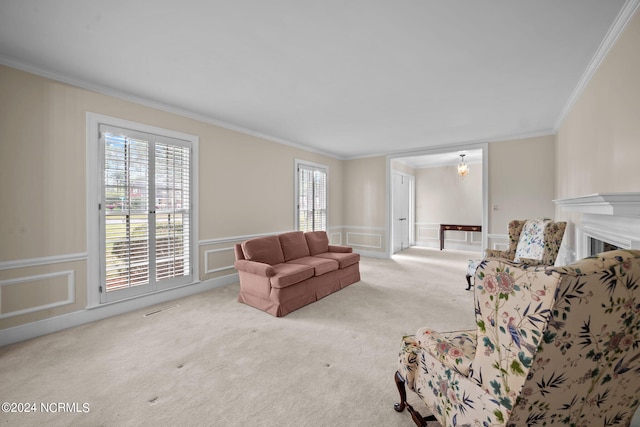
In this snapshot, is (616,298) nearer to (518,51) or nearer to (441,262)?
(518,51)

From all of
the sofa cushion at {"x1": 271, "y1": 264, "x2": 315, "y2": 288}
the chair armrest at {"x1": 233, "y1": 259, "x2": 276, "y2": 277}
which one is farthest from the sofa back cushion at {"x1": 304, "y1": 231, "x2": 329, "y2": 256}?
the chair armrest at {"x1": 233, "y1": 259, "x2": 276, "y2": 277}

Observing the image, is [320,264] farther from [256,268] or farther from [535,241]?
[535,241]

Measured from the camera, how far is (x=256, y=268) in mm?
3277

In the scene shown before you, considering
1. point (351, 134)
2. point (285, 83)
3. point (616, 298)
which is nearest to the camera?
point (616, 298)

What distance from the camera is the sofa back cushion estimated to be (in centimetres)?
454

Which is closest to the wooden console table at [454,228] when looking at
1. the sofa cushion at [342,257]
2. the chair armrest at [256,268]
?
the sofa cushion at [342,257]

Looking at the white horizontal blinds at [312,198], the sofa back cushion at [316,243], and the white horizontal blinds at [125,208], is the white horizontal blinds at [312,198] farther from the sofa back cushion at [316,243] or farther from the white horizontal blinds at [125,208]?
the white horizontal blinds at [125,208]

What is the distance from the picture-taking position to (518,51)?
2.32 m

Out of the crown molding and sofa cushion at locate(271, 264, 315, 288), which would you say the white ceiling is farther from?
sofa cushion at locate(271, 264, 315, 288)

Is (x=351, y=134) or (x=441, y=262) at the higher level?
(x=351, y=134)

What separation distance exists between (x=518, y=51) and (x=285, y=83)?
2225 mm

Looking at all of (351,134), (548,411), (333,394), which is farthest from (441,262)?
(548,411)

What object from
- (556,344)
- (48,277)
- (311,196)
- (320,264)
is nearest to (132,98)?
(48,277)

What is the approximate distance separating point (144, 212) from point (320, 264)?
2.37 meters
